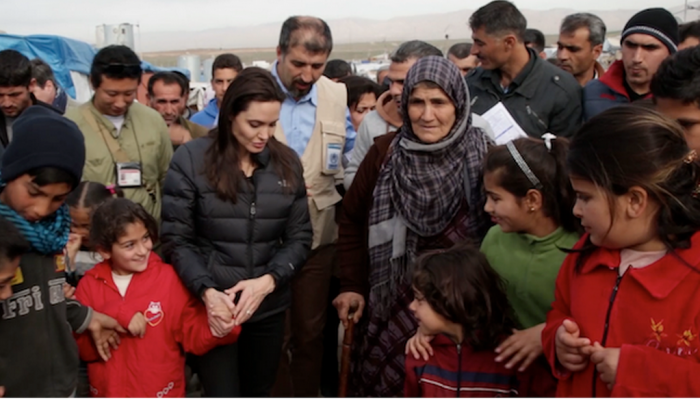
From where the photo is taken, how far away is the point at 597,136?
5.53ft

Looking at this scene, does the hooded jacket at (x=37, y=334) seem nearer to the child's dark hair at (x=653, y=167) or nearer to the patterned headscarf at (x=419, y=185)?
the patterned headscarf at (x=419, y=185)

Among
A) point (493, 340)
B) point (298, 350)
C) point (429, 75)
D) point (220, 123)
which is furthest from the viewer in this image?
point (298, 350)

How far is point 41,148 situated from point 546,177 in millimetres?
1703

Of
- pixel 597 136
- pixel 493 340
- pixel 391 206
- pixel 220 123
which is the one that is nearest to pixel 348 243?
pixel 391 206

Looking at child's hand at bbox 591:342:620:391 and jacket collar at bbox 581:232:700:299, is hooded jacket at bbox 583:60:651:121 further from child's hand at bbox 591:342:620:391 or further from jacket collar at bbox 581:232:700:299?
child's hand at bbox 591:342:620:391

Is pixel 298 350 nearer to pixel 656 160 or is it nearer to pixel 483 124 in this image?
pixel 483 124

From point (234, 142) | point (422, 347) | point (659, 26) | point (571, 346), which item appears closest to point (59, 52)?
point (234, 142)

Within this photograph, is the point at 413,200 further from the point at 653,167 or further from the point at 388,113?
the point at 653,167

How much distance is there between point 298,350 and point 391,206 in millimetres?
1280

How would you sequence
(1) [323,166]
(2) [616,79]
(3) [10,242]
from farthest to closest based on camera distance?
(1) [323,166] → (2) [616,79] → (3) [10,242]

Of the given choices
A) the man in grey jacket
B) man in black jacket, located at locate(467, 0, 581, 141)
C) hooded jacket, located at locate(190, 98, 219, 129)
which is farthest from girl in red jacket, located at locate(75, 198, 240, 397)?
hooded jacket, located at locate(190, 98, 219, 129)

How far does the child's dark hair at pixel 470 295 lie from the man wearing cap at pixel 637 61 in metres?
1.49

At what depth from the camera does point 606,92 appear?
11.0 ft

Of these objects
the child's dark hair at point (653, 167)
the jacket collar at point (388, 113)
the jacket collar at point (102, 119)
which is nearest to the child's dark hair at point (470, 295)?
the child's dark hair at point (653, 167)
